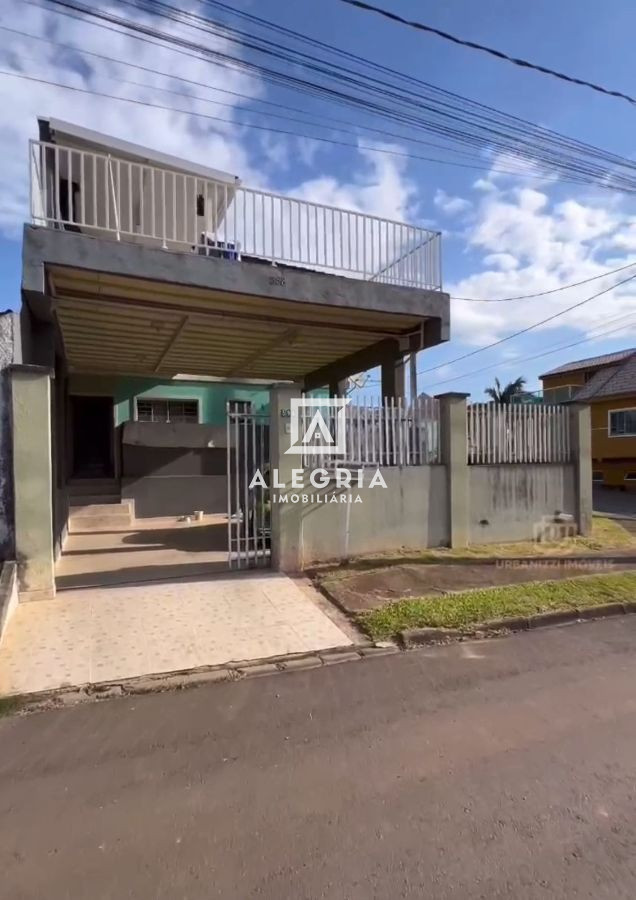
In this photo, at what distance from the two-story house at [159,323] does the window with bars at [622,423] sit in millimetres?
15802

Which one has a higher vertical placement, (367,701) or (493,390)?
(493,390)

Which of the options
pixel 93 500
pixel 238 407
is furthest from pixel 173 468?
pixel 238 407

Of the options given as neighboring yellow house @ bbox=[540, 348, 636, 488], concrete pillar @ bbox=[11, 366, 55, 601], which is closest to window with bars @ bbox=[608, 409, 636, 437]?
neighboring yellow house @ bbox=[540, 348, 636, 488]

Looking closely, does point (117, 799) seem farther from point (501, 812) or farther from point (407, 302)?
point (407, 302)

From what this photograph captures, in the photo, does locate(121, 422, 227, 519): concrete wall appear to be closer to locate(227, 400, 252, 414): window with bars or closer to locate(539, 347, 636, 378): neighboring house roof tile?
locate(227, 400, 252, 414): window with bars

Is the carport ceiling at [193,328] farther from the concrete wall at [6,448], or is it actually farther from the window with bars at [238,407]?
the concrete wall at [6,448]

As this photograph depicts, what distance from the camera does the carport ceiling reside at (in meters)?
7.27

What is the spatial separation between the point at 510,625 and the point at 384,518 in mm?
2982

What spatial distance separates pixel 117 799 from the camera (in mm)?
2748

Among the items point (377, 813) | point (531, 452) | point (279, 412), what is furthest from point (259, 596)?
point (531, 452)

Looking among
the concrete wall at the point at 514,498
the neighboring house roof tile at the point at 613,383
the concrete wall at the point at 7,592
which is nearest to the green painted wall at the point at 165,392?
the concrete wall at the point at 514,498

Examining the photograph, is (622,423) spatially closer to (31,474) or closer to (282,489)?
(282,489)

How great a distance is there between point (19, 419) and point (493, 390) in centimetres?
3100

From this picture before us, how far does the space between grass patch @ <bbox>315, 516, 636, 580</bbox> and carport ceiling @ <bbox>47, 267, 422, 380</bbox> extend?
3561 millimetres
